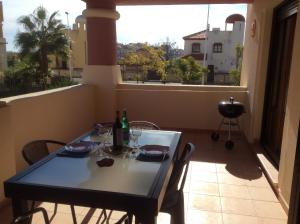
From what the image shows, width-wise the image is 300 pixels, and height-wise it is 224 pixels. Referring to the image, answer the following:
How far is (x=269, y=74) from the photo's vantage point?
415 centimetres

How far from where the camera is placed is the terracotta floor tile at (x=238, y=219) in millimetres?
2404

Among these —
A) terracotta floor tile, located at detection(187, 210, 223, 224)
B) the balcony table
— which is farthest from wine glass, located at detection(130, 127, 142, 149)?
terracotta floor tile, located at detection(187, 210, 223, 224)

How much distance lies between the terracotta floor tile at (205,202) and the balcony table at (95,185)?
1106 mm

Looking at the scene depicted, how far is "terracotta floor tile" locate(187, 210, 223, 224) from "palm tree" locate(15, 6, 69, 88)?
11403 millimetres

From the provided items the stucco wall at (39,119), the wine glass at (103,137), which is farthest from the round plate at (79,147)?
the stucco wall at (39,119)

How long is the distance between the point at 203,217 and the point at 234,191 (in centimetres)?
69

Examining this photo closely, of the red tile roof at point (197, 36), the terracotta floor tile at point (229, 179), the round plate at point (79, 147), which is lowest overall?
the terracotta floor tile at point (229, 179)

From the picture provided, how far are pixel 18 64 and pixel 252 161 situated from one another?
40.1ft

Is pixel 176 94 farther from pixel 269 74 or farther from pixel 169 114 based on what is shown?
pixel 269 74

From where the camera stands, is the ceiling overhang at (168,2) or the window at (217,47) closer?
the ceiling overhang at (168,2)

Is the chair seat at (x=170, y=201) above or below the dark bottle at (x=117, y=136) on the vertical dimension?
below

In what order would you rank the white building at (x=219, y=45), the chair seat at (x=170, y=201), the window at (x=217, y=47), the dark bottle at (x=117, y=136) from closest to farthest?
the chair seat at (x=170, y=201)
the dark bottle at (x=117, y=136)
the white building at (x=219, y=45)
the window at (x=217, y=47)

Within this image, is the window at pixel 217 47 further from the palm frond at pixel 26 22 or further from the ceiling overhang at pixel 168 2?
the ceiling overhang at pixel 168 2

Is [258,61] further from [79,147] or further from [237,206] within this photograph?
[79,147]
